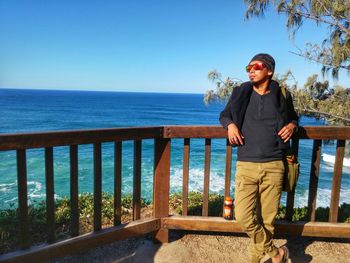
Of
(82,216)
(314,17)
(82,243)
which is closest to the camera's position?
(82,243)

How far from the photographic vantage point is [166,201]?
321 cm

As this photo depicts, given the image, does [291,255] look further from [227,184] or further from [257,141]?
[257,141]

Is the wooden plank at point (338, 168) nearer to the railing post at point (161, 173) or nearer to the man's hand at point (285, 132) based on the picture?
the man's hand at point (285, 132)

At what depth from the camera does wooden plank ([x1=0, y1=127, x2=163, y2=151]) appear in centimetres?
238

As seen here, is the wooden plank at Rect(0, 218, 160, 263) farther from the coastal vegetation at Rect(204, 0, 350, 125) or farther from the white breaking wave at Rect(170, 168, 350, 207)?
the white breaking wave at Rect(170, 168, 350, 207)

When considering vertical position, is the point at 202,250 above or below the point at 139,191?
below

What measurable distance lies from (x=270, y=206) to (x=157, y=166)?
1.04m

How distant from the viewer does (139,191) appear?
313 centimetres

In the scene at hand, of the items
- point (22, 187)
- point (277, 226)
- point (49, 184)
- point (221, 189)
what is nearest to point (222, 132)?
point (277, 226)

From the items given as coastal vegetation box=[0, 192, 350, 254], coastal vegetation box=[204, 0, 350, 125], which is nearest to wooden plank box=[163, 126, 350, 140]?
coastal vegetation box=[0, 192, 350, 254]

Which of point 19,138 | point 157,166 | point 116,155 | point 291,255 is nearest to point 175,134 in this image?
point 157,166

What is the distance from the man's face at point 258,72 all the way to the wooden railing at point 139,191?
624 millimetres

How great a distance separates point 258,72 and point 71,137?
1485mm

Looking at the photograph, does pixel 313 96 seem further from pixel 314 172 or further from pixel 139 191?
pixel 139 191
